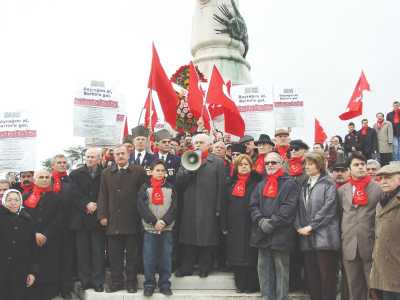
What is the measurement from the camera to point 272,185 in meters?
6.18

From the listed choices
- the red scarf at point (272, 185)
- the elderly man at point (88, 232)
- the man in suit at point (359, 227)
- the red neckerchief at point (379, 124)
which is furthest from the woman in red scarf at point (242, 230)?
the red neckerchief at point (379, 124)

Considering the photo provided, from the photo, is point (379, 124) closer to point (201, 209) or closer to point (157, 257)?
point (201, 209)

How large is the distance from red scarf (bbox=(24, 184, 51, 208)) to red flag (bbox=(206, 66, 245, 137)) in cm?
377

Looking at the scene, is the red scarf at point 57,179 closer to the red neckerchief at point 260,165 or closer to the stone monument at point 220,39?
the red neckerchief at point 260,165

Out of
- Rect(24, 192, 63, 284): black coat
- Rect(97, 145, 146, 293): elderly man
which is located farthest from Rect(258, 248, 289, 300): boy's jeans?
Rect(24, 192, 63, 284): black coat

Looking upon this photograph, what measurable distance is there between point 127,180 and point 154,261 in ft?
3.95

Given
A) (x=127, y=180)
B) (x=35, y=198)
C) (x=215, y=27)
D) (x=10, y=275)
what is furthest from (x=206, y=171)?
(x=215, y=27)

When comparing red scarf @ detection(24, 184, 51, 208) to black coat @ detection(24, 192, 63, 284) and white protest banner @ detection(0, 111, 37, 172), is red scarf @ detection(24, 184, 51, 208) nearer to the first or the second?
black coat @ detection(24, 192, 63, 284)

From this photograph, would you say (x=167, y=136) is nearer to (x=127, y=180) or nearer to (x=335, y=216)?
(x=127, y=180)

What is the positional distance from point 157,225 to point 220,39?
12667 millimetres

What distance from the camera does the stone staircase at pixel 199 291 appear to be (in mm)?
6359

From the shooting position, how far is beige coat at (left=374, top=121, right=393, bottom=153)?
1320 cm

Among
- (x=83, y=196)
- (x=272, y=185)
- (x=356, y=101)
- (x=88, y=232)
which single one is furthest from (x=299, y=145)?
(x=356, y=101)

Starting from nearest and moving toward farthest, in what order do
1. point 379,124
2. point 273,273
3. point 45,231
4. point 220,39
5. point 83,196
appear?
point 273,273 < point 45,231 < point 83,196 < point 379,124 < point 220,39
